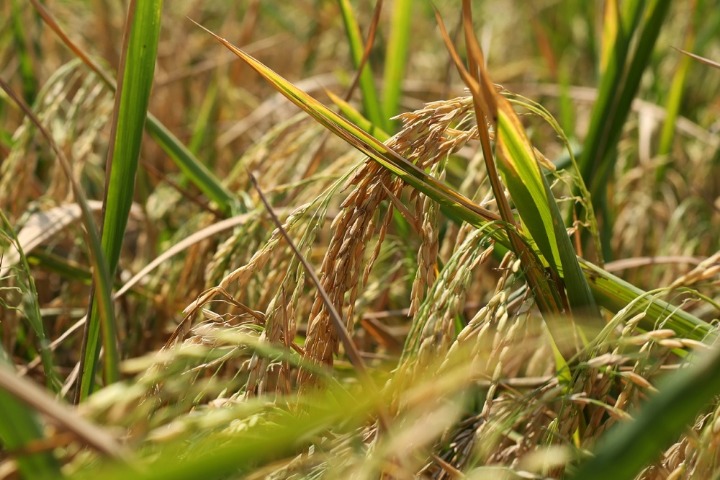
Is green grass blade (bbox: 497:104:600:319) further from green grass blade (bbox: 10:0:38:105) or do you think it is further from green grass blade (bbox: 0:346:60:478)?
green grass blade (bbox: 10:0:38:105)

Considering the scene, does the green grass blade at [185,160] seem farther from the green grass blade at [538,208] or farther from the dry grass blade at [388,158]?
the green grass blade at [538,208]

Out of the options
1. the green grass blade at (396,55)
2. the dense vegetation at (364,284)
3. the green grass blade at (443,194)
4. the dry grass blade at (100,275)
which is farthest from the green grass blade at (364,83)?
the dry grass blade at (100,275)

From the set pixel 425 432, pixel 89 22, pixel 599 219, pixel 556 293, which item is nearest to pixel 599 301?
pixel 556 293

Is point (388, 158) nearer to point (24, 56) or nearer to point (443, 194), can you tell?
point (443, 194)

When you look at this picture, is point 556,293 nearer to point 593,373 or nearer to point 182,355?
point 593,373

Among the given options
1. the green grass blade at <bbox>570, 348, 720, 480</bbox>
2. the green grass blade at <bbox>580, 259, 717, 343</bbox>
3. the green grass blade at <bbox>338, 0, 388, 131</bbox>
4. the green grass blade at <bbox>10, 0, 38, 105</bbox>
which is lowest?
the green grass blade at <bbox>580, 259, 717, 343</bbox>

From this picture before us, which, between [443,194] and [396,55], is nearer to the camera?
[443,194]

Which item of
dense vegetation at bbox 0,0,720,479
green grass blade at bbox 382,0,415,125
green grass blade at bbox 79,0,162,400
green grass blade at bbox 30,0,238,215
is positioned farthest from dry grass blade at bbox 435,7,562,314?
green grass blade at bbox 382,0,415,125

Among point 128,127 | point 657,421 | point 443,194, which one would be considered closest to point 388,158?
point 443,194
